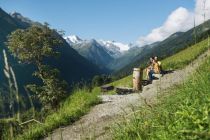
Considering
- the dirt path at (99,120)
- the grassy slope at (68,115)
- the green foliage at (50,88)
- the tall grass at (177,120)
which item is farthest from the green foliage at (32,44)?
the tall grass at (177,120)

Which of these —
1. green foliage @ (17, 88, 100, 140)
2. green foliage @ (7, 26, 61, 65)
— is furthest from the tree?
green foliage @ (17, 88, 100, 140)

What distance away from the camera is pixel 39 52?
4519 cm

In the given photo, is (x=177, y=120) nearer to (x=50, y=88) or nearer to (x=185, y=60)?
(x=185, y=60)

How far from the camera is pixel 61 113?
1653 cm

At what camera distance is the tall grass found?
5.43 meters

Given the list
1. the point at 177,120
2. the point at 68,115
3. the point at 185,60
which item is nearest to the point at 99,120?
the point at 68,115

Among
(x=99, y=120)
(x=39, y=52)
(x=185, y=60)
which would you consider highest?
(x=39, y=52)

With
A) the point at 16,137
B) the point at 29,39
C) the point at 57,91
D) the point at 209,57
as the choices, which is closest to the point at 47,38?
the point at 29,39

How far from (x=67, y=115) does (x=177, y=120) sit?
10.4 metres

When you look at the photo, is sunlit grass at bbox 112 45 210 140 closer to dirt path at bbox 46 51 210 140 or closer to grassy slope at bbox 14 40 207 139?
dirt path at bbox 46 51 210 140

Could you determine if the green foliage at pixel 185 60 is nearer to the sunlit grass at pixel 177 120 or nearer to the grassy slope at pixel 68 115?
the grassy slope at pixel 68 115

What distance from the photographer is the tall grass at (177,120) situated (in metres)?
5.43

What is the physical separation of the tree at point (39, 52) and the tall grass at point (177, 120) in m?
36.0

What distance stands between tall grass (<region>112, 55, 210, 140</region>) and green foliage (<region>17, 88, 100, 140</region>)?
438cm
